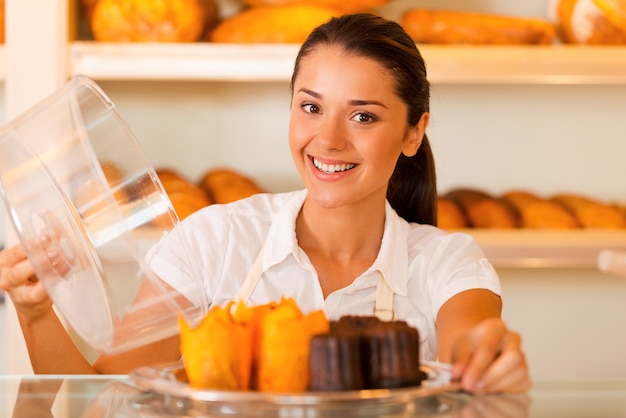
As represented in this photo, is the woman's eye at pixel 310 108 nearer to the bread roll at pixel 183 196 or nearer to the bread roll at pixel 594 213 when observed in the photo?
the bread roll at pixel 183 196

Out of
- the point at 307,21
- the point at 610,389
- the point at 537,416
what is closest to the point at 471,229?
the point at 307,21

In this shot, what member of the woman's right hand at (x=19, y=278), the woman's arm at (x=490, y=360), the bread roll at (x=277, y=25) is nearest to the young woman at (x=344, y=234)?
the woman's right hand at (x=19, y=278)

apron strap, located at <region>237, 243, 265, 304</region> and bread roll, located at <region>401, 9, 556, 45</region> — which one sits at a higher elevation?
bread roll, located at <region>401, 9, 556, 45</region>

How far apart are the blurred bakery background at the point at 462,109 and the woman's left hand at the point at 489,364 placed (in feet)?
3.22

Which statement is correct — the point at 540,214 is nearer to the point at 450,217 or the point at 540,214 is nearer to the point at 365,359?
the point at 450,217

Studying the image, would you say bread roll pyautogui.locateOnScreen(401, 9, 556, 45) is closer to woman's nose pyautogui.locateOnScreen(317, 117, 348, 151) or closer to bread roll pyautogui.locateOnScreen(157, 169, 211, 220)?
bread roll pyautogui.locateOnScreen(157, 169, 211, 220)

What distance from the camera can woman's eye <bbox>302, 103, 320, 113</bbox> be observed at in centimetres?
138

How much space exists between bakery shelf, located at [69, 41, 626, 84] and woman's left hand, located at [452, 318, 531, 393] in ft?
3.85

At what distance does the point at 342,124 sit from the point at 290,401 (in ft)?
2.28

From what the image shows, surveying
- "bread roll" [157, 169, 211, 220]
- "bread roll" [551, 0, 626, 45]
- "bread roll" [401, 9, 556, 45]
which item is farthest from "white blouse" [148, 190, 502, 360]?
"bread roll" [551, 0, 626, 45]

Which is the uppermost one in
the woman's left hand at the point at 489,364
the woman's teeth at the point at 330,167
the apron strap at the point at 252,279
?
the woman's teeth at the point at 330,167

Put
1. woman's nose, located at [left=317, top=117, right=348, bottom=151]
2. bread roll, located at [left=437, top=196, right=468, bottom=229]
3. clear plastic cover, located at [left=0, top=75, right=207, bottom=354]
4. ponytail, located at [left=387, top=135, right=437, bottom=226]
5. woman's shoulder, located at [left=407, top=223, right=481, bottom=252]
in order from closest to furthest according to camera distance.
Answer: clear plastic cover, located at [left=0, top=75, right=207, bottom=354] < woman's nose, located at [left=317, top=117, right=348, bottom=151] < woman's shoulder, located at [left=407, top=223, right=481, bottom=252] < ponytail, located at [left=387, top=135, right=437, bottom=226] < bread roll, located at [left=437, top=196, right=468, bottom=229]

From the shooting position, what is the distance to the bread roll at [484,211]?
208 centimetres

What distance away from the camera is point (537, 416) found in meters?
0.78
